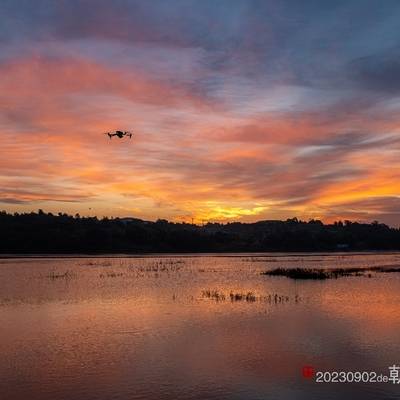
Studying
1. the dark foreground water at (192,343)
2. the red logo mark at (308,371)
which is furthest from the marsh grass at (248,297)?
the red logo mark at (308,371)

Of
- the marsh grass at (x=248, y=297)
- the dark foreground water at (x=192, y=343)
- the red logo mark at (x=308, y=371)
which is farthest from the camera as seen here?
the marsh grass at (x=248, y=297)

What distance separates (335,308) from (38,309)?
2071 cm

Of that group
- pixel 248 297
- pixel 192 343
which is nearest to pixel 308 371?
pixel 192 343

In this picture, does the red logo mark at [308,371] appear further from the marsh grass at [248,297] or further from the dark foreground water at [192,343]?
the marsh grass at [248,297]

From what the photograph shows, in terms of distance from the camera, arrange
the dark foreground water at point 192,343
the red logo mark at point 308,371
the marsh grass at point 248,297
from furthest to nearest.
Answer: the marsh grass at point 248,297 → the red logo mark at point 308,371 → the dark foreground water at point 192,343

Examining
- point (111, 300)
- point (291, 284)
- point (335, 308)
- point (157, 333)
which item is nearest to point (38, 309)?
point (111, 300)

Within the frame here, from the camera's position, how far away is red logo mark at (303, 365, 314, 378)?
1973cm

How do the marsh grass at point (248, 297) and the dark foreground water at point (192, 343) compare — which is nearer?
the dark foreground water at point (192, 343)

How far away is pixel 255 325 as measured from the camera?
99.1 ft

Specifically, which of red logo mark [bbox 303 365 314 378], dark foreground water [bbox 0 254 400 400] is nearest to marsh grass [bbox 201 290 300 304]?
dark foreground water [bbox 0 254 400 400]

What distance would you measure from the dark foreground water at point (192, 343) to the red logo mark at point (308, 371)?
233mm

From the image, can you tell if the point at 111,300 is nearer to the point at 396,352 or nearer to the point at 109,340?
the point at 109,340

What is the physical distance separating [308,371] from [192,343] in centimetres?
689

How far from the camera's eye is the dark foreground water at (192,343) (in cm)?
1836
